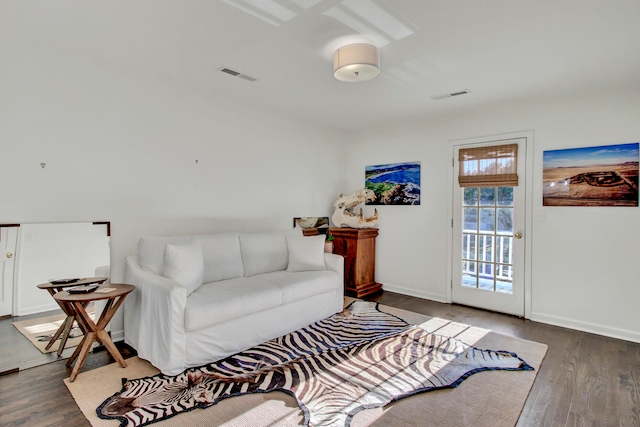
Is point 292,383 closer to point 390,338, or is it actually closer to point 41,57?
point 390,338

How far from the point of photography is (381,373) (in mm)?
2510

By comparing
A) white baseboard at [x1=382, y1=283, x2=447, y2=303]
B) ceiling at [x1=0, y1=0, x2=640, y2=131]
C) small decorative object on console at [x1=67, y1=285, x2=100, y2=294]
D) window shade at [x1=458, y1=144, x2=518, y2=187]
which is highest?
ceiling at [x1=0, y1=0, x2=640, y2=131]

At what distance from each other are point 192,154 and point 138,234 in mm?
974

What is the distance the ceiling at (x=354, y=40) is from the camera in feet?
6.86

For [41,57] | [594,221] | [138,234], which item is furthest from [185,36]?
[594,221]

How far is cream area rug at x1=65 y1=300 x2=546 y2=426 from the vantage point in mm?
1956

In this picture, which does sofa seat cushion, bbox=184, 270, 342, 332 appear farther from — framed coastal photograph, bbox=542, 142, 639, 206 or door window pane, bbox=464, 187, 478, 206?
framed coastal photograph, bbox=542, 142, 639, 206

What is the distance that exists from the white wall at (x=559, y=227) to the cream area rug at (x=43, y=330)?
3.84 metres

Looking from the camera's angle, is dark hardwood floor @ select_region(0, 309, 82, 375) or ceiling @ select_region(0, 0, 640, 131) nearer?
ceiling @ select_region(0, 0, 640, 131)

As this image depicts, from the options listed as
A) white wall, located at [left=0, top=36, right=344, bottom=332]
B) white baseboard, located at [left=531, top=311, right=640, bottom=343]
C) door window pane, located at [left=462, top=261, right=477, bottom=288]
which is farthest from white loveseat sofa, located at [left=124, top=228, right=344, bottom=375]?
white baseboard, located at [left=531, top=311, right=640, bottom=343]

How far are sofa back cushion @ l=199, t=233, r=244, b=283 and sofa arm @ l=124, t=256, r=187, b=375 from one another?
1.77 ft

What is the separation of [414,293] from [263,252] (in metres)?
2.28

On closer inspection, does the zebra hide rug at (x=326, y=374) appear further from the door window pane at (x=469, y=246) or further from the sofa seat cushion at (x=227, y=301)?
the door window pane at (x=469, y=246)

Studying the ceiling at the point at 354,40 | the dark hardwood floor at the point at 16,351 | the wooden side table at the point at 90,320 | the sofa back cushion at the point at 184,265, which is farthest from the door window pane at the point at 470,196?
the dark hardwood floor at the point at 16,351
